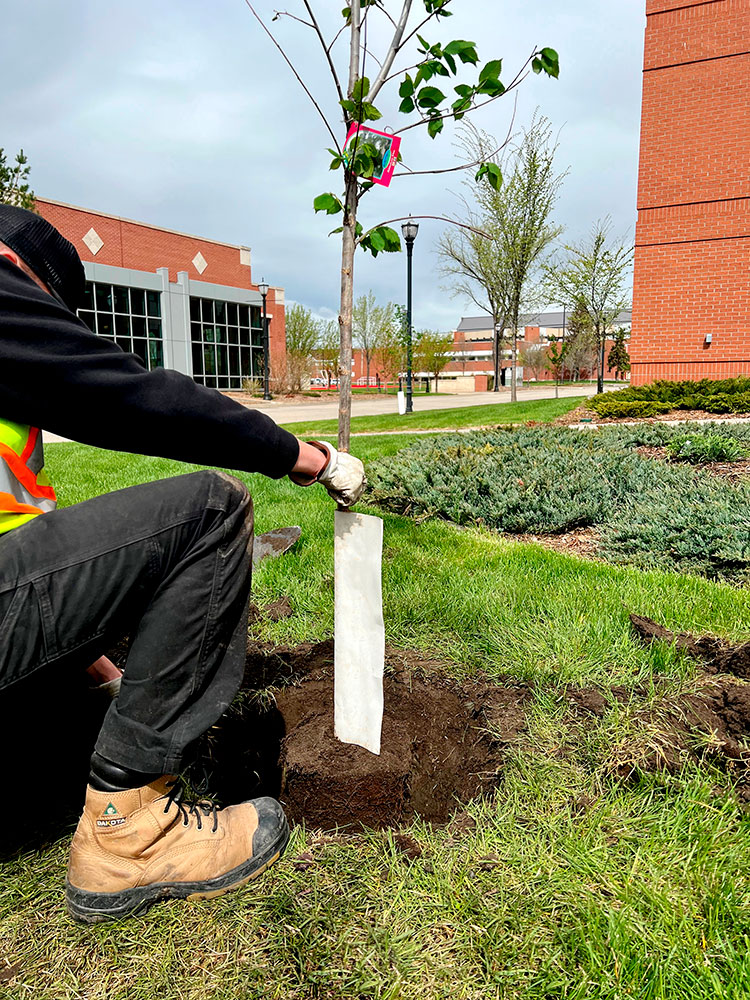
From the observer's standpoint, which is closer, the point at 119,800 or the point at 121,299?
the point at 119,800

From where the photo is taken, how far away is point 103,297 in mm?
31719

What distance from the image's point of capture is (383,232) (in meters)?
2.31

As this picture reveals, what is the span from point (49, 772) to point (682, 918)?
5.84 ft

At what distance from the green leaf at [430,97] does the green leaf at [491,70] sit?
143mm

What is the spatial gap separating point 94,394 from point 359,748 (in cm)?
126

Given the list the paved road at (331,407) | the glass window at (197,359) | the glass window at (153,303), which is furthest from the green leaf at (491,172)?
the glass window at (197,359)

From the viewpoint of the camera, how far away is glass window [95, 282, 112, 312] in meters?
31.2

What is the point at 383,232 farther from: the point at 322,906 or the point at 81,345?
the point at 322,906

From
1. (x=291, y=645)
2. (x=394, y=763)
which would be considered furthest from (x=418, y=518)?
(x=394, y=763)

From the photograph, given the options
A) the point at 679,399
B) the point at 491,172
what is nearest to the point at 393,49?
the point at 491,172

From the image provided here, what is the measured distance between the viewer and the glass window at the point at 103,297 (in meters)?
31.2

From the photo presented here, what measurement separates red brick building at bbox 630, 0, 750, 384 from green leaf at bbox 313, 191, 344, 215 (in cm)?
1445

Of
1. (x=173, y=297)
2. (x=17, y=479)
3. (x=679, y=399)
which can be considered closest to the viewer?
(x=17, y=479)

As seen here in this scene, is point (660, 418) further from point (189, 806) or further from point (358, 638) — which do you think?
point (189, 806)
